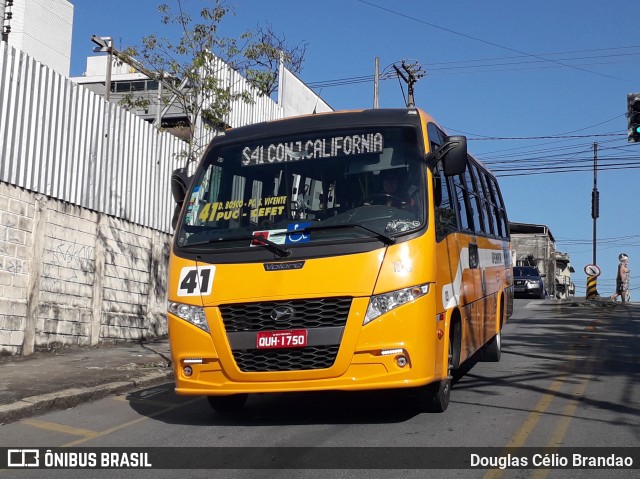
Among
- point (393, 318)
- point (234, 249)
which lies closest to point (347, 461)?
point (393, 318)

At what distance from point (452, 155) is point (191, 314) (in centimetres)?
276

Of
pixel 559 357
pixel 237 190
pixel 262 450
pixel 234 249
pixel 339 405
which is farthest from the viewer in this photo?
pixel 559 357

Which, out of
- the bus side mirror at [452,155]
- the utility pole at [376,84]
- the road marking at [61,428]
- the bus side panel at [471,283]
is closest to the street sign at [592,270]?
the utility pole at [376,84]

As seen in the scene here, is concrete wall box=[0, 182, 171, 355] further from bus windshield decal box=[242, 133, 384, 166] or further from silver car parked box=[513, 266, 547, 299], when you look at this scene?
silver car parked box=[513, 266, 547, 299]

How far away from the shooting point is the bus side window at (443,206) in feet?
21.8

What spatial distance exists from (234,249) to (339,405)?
Answer: 221 cm

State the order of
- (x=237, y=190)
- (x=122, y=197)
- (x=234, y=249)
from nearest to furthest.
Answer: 1. (x=234, y=249)
2. (x=237, y=190)
3. (x=122, y=197)

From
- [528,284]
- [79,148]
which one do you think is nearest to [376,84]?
[528,284]

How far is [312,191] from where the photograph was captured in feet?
22.0

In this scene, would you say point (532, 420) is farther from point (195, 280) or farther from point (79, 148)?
point (79, 148)

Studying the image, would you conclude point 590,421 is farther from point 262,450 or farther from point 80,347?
point 80,347

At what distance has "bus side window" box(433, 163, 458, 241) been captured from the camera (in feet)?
21.8

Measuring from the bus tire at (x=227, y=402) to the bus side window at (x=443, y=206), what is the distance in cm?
265

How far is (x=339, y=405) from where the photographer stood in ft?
25.0
